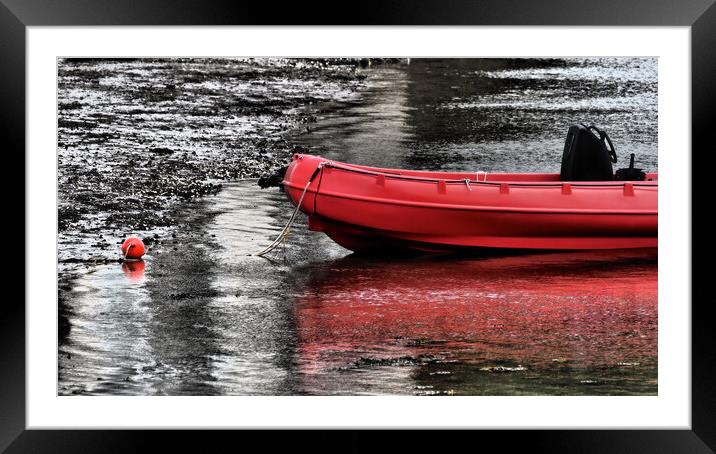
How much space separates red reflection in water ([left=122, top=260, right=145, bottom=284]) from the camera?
722 cm

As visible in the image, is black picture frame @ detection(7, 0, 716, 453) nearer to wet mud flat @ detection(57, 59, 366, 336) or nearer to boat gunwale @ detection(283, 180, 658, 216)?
wet mud flat @ detection(57, 59, 366, 336)

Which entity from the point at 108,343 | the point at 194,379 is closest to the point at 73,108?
the point at 108,343

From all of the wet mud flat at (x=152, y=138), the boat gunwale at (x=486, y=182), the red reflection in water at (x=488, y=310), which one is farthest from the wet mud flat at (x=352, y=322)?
the wet mud flat at (x=152, y=138)

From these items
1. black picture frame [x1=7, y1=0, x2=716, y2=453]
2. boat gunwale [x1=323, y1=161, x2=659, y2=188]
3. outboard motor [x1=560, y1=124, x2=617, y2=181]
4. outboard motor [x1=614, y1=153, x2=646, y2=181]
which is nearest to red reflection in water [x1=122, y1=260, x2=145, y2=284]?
boat gunwale [x1=323, y1=161, x2=659, y2=188]

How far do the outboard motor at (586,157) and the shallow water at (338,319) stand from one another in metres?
0.54

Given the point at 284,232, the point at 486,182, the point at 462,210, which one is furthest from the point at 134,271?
the point at 486,182

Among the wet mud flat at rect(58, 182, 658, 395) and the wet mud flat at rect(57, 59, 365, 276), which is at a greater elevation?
the wet mud flat at rect(57, 59, 365, 276)

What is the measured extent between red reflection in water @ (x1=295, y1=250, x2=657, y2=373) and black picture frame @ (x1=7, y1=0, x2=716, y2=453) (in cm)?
99

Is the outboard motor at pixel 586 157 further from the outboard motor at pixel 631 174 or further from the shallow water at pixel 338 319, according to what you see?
the shallow water at pixel 338 319

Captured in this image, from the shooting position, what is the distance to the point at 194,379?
5.50 meters

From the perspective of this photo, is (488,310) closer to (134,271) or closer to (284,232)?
(284,232)

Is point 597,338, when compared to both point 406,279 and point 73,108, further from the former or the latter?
point 73,108
